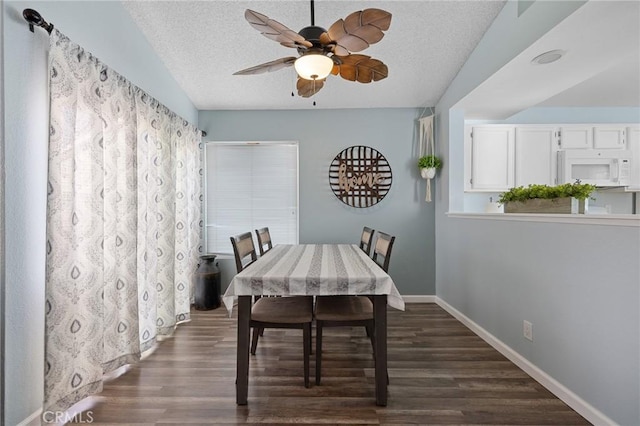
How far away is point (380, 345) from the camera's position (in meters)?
1.67

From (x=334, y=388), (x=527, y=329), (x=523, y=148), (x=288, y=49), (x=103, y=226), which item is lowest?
(x=334, y=388)

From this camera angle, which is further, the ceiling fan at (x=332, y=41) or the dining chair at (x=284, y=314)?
the dining chair at (x=284, y=314)

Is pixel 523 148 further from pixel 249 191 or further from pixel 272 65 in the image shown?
pixel 249 191

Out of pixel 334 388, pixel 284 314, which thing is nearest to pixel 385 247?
pixel 284 314

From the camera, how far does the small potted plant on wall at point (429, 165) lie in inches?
134

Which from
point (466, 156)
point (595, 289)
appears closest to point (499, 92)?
point (466, 156)

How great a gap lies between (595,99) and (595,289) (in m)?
3.13

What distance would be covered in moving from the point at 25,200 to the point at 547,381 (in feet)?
10.5

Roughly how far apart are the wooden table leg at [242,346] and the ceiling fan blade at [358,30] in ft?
5.02

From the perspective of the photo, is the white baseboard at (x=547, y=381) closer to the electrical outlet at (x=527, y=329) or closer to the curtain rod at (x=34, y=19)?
the electrical outlet at (x=527, y=329)

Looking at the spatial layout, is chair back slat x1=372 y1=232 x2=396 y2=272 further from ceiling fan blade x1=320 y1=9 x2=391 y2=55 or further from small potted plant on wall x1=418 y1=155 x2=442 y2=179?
small potted plant on wall x1=418 y1=155 x2=442 y2=179

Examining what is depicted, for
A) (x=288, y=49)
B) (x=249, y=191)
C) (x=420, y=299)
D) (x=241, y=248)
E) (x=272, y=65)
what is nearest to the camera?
(x=272, y=65)

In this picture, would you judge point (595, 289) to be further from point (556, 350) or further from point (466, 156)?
point (466, 156)

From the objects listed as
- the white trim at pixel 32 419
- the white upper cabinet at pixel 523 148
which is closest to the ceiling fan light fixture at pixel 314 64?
the white trim at pixel 32 419
